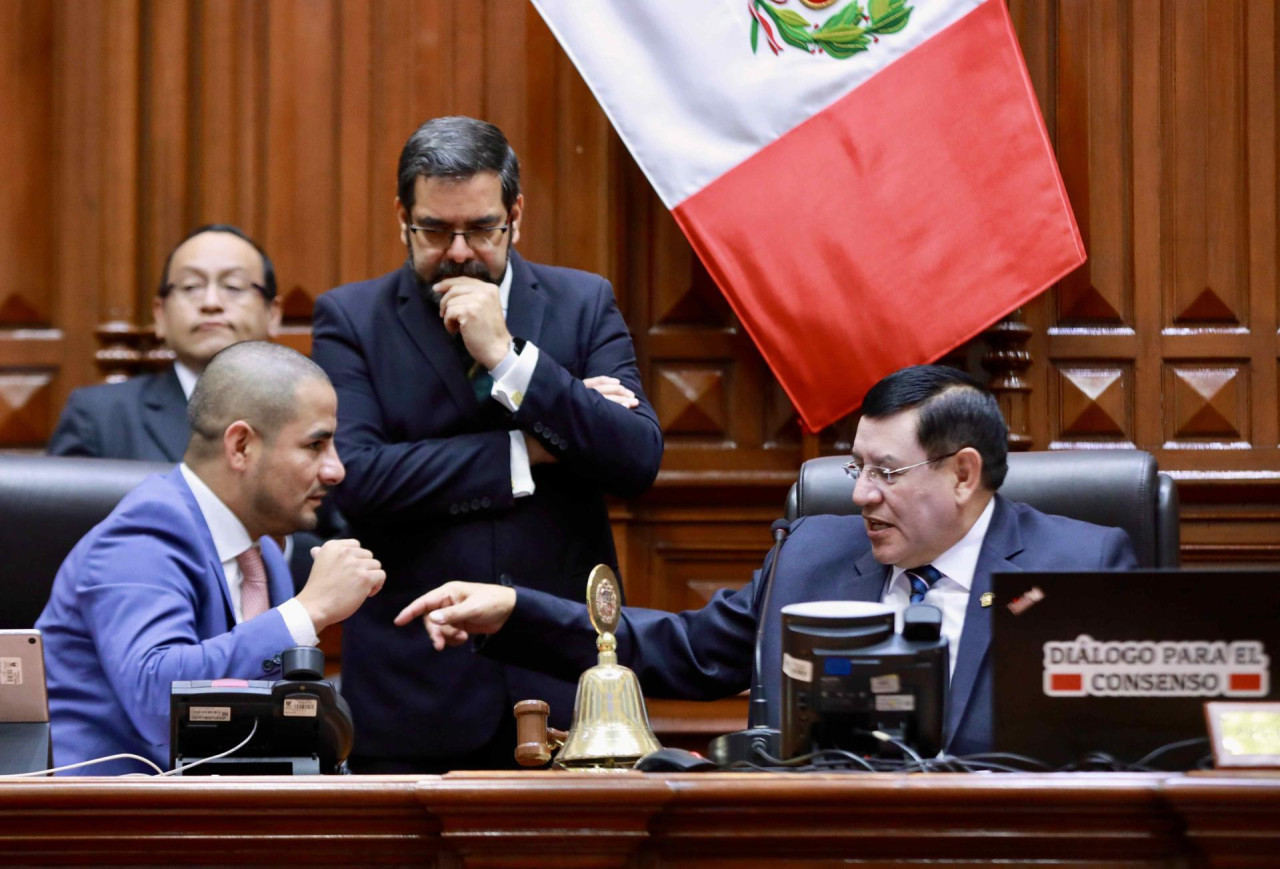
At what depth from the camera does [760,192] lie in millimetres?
3486

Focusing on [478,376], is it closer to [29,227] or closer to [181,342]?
[181,342]

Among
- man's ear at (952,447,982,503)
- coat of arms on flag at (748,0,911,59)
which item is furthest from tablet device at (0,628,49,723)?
coat of arms on flag at (748,0,911,59)

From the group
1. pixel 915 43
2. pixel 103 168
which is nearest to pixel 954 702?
pixel 915 43

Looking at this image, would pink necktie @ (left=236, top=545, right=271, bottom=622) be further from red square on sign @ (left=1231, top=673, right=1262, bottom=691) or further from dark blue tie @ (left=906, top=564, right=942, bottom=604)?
red square on sign @ (left=1231, top=673, right=1262, bottom=691)

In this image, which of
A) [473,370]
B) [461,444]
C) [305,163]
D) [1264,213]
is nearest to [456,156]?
[473,370]

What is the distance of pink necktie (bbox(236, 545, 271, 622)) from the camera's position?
251cm

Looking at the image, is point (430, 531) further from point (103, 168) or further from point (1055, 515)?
point (103, 168)

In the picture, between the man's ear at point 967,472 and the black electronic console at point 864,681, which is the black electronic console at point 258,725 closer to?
the black electronic console at point 864,681

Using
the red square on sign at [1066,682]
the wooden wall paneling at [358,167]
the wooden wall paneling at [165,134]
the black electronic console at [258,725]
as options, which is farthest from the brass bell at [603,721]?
the wooden wall paneling at [165,134]

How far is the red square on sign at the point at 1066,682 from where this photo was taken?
1606 millimetres

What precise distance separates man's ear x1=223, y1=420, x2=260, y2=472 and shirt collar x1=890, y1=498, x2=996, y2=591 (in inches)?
41.3

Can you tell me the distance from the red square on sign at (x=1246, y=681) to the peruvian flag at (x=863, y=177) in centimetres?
193

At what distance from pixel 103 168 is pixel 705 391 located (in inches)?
61.6

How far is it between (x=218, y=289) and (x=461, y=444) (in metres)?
0.91
